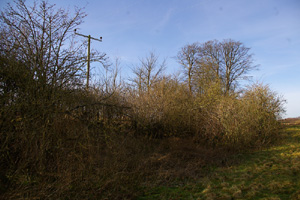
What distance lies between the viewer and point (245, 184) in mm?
5121

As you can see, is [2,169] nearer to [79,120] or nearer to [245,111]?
[79,120]

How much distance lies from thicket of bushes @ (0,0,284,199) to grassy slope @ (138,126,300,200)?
25.2 inches

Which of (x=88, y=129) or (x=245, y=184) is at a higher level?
(x=88, y=129)

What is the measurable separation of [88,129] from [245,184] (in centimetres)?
448

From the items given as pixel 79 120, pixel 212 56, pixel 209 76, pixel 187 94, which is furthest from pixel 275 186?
pixel 212 56

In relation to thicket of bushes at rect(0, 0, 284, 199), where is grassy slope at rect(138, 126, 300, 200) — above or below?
below

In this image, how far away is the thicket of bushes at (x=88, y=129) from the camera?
401 cm

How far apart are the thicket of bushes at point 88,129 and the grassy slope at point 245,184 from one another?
64 centimetres

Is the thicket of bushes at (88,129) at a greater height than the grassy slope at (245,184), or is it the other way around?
the thicket of bushes at (88,129)

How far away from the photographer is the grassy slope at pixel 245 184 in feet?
14.6

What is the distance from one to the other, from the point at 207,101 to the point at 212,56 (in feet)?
39.0

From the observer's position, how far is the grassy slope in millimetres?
4438

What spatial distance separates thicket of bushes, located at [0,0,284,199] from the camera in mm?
4008

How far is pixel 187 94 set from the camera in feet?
41.3
